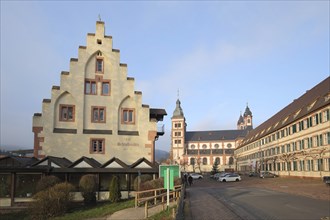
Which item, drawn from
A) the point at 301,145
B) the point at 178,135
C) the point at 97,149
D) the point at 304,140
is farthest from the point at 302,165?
the point at 178,135

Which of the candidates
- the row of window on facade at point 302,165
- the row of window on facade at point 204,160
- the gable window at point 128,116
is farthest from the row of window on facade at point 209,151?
the gable window at point 128,116

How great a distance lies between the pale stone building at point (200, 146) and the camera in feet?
455

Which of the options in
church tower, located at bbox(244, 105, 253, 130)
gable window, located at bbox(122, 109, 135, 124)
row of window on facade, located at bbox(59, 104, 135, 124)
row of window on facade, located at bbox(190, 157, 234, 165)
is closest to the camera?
row of window on facade, located at bbox(59, 104, 135, 124)

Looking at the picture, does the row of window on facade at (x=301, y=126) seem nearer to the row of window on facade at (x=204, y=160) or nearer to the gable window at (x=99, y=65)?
the gable window at (x=99, y=65)

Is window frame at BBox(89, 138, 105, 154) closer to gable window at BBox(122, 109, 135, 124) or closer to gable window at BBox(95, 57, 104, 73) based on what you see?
gable window at BBox(122, 109, 135, 124)

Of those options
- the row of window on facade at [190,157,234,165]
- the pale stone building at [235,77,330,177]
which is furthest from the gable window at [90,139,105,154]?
the row of window on facade at [190,157,234,165]

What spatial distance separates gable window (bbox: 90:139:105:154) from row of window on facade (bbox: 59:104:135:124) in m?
2.07

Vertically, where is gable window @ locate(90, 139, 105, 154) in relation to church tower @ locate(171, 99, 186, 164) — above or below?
below

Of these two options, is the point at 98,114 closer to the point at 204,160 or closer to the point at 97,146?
the point at 97,146

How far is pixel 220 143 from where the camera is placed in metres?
152

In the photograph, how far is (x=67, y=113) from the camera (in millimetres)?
35125

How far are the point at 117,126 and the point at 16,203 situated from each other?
13.2 metres

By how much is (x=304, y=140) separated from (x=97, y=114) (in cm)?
3357

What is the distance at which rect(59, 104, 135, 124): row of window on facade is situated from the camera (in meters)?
35.1
